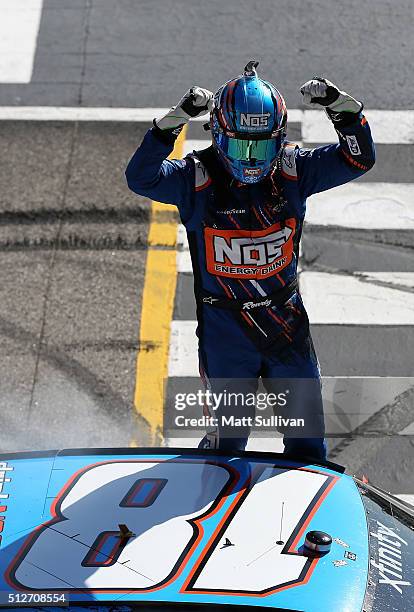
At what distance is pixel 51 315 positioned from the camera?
7.73 m

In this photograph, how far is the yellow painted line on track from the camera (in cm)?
711

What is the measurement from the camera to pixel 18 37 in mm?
10492

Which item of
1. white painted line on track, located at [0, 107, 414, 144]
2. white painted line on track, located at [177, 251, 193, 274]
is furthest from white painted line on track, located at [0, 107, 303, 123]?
white painted line on track, located at [177, 251, 193, 274]

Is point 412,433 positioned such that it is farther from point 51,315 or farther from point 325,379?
point 51,315

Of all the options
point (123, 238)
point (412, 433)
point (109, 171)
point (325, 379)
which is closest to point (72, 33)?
point (109, 171)

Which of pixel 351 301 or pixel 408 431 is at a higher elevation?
pixel 351 301

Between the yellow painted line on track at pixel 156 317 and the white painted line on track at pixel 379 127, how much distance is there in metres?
1.55

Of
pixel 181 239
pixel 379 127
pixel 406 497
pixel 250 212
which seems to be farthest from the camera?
pixel 379 127

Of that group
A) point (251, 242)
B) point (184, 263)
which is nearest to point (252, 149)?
point (251, 242)

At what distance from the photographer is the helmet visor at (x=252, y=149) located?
16.8ft

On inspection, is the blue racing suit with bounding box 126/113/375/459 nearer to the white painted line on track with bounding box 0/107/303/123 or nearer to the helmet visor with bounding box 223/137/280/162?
the helmet visor with bounding box 223/137/280/162

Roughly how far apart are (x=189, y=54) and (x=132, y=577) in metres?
6.98

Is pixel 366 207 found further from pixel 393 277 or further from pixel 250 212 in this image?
pixel 250 212

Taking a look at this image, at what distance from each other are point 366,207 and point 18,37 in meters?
4.12
